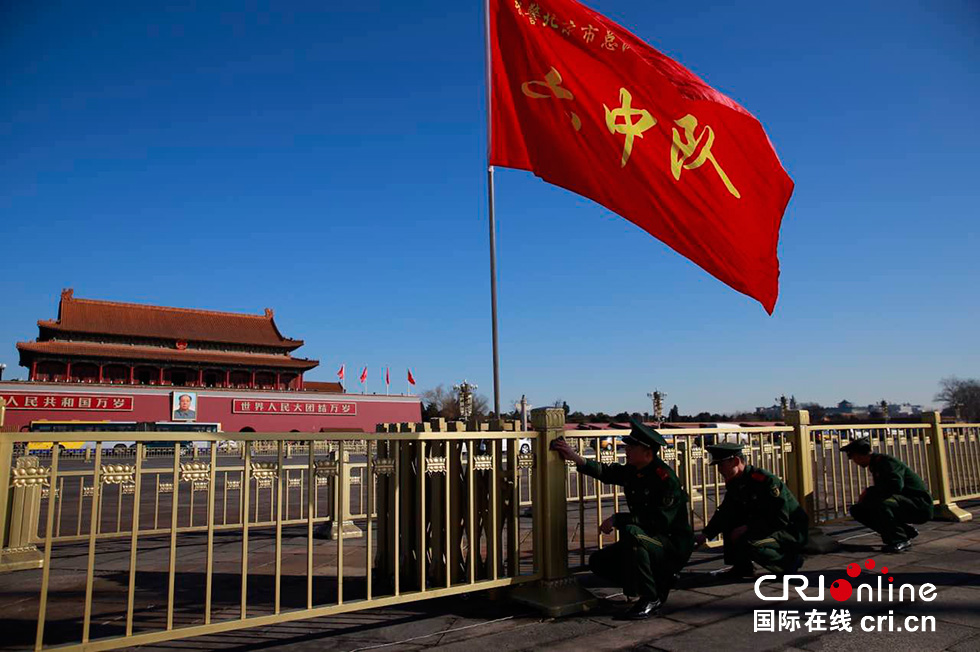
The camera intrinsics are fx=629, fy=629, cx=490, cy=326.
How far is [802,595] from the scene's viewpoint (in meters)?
3.78

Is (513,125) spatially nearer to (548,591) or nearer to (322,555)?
(548,591)

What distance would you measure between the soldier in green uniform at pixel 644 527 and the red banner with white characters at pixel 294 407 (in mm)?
39336

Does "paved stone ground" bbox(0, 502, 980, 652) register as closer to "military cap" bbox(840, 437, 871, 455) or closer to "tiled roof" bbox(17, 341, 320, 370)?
"military cap" bbox(840, 437, 871, 455)

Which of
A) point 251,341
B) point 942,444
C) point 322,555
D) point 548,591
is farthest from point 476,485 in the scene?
point 251,341

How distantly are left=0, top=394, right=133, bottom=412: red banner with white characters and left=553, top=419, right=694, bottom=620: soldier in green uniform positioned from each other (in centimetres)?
3782

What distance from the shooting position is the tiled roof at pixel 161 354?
37.2m

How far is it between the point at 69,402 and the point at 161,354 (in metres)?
6.83

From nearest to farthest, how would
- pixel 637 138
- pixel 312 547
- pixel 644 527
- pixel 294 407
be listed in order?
1. pixel 312 547
2. pixel 644 527
3. pixel 637 138
4. pixel 294 407

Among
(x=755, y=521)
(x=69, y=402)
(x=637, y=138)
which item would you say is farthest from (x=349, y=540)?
(x=69, y=402)

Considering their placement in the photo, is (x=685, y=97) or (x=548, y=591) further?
(x=685, y=97)

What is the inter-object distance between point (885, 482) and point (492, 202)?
407 cm

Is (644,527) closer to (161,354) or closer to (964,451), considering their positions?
(964,451)

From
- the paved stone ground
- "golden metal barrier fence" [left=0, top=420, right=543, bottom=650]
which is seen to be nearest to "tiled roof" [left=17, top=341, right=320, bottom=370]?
"golden metal barrier fence" [left=0, top=420, right=543, bottom=650]

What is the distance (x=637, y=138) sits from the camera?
4930mm
